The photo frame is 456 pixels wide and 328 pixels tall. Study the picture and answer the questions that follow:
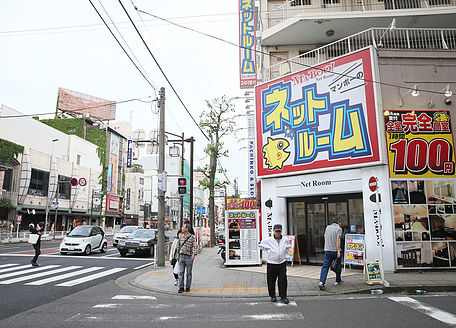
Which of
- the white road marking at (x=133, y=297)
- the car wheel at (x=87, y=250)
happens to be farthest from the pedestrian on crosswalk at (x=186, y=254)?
the car wheel at (x=87, y=250)

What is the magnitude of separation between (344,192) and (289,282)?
14.5 ft

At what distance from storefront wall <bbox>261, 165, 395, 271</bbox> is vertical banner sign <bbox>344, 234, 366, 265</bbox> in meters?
0.29

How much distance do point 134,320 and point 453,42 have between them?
59.9 feet

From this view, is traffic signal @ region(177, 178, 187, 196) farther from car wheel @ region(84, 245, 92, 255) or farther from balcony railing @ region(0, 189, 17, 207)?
balcony railing @ region(0, 189, 17, 207)

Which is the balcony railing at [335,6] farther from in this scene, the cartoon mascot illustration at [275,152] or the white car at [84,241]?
the white car at [84,241]

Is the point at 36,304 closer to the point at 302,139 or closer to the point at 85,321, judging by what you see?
the point at 85,321

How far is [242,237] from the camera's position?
13.0 meters

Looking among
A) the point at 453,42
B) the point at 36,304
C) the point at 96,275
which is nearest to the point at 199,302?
the point at 36,304

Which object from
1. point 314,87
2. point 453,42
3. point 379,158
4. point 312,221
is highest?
point 453,42

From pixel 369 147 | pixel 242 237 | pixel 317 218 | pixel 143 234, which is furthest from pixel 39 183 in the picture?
pixel 369 147

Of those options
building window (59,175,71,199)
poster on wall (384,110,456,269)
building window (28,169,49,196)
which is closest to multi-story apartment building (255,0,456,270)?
poster on wall (384,110,456,269)

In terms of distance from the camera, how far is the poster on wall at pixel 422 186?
1080 cm

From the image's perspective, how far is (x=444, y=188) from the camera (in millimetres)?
11180

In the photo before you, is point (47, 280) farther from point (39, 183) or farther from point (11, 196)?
point (39, 183)
